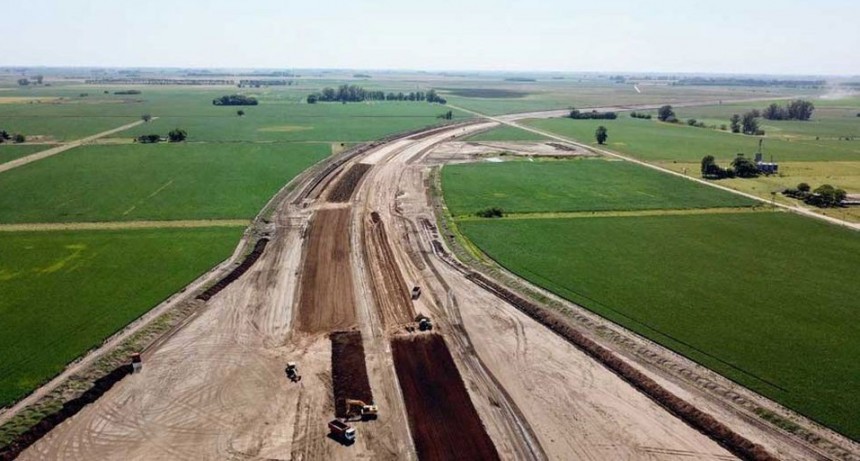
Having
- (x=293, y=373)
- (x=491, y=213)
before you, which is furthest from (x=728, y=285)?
(x=293, y=373)

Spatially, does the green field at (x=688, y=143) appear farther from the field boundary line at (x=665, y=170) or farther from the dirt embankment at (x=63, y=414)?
the dirt embankment at (x=63, y=414)

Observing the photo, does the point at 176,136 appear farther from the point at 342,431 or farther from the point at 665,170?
the point at 342,431

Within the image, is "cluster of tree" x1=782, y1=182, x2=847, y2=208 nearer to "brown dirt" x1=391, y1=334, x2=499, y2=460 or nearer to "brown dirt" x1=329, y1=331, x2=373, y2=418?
"brown dirt" x1=391, y1=334, x2=499, y2=460

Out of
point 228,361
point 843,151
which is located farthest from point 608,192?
point 843,151

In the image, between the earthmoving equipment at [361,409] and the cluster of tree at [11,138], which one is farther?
the cluster of tree at [11,138]

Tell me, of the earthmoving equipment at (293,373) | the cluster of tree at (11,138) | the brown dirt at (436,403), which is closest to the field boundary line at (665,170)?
the brown dirt at (436,403)

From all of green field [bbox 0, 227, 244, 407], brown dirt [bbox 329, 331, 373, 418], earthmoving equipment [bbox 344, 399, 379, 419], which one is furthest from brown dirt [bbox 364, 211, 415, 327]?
green field [bbox 0, 227, 244, 407]

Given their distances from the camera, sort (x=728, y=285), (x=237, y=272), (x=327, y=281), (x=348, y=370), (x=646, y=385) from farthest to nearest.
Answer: (x=237, y=272)
(x=327, y=281)
(x=728, y=285)
(x=348, y=370)
(x=646, y=385)
